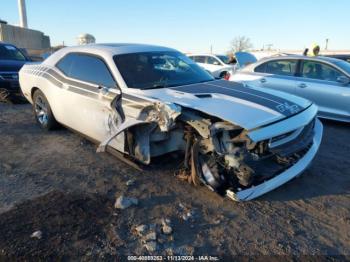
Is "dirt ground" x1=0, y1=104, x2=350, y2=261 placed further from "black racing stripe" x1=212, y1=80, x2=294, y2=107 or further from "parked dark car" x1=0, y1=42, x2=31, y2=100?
"parked dark car" x1=0, y1=42, x2=31, y2=100

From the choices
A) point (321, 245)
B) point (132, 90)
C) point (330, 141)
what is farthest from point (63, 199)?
point (330, 141)

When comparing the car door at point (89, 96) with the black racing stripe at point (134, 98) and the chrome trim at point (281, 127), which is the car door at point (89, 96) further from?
the chrome trim at point (281, 127)

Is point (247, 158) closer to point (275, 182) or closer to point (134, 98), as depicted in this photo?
point (275, 182)

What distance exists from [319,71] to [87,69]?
4.92m

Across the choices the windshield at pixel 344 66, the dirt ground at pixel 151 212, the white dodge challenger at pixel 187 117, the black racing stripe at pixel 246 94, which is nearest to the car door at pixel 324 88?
the windshield at pixel 344 66

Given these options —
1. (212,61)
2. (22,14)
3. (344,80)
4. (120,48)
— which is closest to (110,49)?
(120,48)

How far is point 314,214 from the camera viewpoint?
319 cm

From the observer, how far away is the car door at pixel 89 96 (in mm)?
4008

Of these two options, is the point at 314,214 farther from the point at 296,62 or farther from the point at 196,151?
the point at 296,62

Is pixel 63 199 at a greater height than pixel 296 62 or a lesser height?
lesser

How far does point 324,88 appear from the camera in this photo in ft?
21.3

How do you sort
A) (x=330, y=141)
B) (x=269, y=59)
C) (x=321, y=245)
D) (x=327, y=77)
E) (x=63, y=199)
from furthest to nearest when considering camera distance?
(x=269, y=59)
(x=327, y=77)
(x=330, y=141)
(x=63, y=199)
(x=321, y=245)

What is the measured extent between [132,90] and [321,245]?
2560 mm

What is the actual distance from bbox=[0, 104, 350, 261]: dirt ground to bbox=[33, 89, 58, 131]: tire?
991 millimetres
